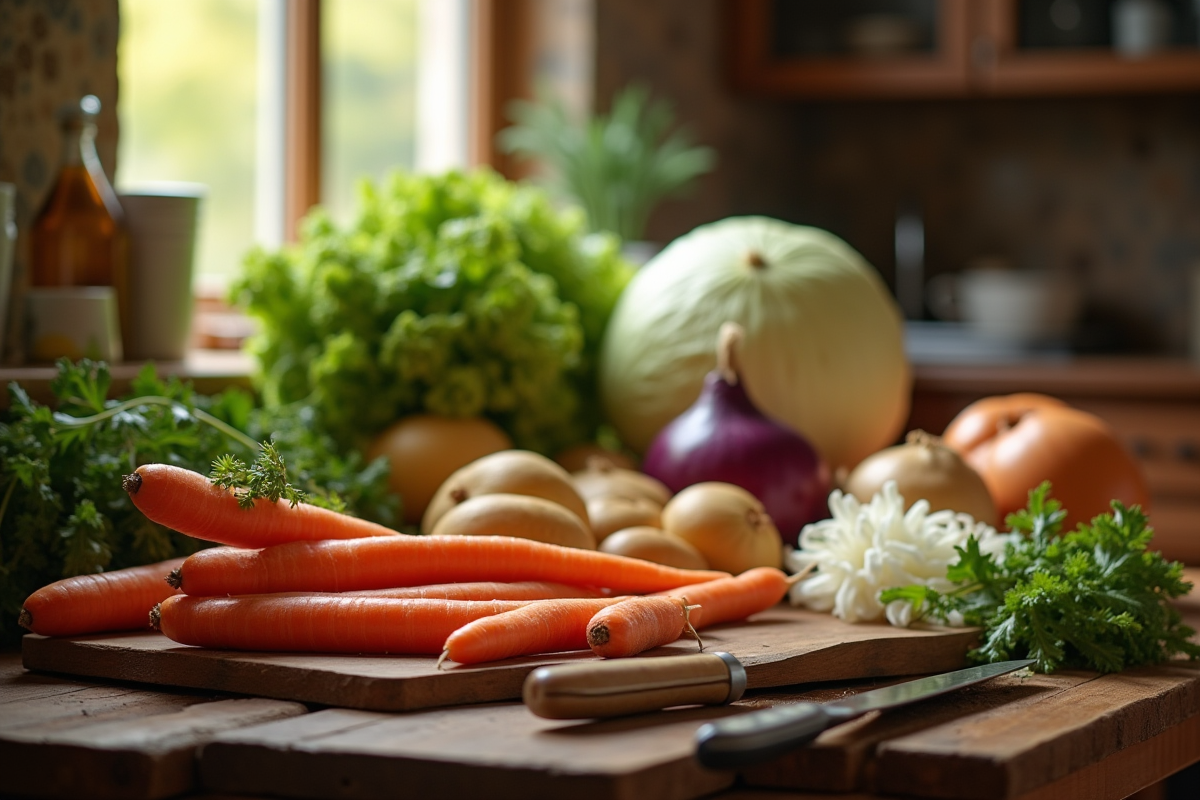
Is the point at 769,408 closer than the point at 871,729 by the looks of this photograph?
No

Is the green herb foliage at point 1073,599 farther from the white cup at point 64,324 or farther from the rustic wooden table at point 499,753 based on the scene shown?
the white cup at point 64,324

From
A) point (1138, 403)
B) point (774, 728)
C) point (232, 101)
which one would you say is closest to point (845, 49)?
point (1138, 403)

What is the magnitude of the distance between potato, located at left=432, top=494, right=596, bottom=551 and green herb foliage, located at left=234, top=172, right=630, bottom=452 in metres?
0.34

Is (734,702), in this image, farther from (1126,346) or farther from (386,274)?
(1126,346)

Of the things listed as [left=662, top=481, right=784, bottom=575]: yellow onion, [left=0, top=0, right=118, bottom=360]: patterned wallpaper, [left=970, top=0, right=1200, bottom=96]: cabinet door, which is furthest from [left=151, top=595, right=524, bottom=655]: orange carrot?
[left=970, top=0, right=1200, bottom=96]: cabinet door

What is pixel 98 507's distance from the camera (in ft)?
3.57

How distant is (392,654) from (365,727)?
138 millimetres

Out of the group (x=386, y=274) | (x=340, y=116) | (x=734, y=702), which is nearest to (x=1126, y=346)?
(x=340, y=116)

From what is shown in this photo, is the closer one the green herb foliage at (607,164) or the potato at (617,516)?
the potato at (617,516)

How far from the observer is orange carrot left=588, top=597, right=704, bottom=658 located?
0.88 metres

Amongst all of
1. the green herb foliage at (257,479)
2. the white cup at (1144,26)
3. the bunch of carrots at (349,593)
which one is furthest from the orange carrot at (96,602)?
the white cup at (1144,26)

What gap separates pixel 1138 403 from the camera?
253cm

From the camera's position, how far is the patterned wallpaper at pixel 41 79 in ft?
4.58

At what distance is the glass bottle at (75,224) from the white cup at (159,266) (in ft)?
0.15
